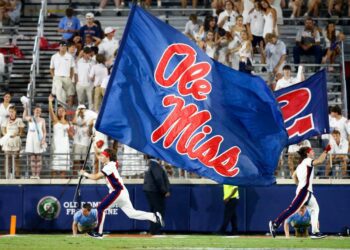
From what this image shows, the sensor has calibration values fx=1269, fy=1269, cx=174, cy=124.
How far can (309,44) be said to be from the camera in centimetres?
3125

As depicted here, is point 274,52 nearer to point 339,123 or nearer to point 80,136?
point 339,123

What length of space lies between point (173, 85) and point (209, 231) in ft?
27.1

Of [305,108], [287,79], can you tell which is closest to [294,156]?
[287,79]

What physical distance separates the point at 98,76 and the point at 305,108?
5351mm

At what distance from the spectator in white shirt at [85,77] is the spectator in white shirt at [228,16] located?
3.59 m

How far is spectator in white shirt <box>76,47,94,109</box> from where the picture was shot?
29312mm

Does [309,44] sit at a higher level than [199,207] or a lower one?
higher

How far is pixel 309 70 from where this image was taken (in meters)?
31.7

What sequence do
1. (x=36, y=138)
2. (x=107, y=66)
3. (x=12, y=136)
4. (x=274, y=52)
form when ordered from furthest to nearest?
(x=274, y=52), (x=107, y=66), (x=36, y=138), (x=12, y=136)

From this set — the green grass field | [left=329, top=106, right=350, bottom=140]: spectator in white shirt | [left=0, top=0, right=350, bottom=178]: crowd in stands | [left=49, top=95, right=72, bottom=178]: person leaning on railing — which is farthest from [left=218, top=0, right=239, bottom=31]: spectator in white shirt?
the green grass field

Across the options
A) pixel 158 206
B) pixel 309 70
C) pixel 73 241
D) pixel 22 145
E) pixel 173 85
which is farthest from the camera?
pixel 309 70

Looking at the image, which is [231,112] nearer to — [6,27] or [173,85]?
[173,85]

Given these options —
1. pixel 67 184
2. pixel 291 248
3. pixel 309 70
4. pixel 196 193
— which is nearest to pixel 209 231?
pixel 196 193

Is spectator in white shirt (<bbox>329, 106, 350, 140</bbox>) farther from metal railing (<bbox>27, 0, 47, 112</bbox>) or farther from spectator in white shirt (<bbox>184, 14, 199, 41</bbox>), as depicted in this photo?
metal railing (<bbox>27, 0, 47, 112</bbox>)
